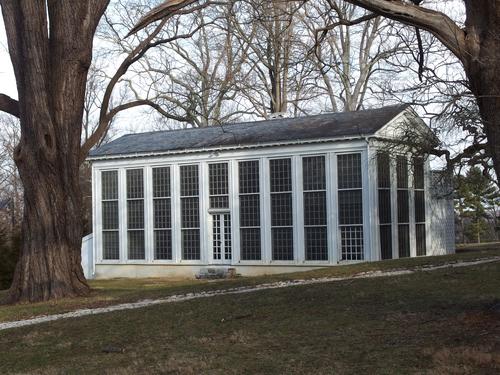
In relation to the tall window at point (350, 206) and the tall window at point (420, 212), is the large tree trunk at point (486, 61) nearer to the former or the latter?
the tall window at point (350, 206)

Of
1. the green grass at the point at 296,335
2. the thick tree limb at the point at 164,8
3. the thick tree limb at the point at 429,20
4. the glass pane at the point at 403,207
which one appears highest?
the thick tree limb at the point at 164,8

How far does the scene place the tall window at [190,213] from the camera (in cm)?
2994

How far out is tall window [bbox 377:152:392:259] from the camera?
26.3 meters

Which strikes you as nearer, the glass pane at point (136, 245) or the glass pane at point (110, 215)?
→ the glass pane at point (136, 245)

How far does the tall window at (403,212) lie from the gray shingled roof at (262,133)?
7.26ft

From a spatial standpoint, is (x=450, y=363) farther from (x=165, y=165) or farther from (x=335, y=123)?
(x=165, y=165)

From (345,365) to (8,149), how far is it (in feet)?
186

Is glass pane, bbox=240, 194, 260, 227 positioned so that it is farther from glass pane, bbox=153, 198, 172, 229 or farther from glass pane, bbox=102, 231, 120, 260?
glass pane, bbox=102, 231, 120, 260

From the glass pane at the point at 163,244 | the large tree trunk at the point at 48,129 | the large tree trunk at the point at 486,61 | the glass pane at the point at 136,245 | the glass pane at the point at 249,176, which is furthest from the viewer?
the glass pane at the point at 136,245

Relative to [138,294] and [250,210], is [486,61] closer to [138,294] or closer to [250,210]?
[138,294]

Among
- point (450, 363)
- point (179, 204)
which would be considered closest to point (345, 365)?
point (450, 363)

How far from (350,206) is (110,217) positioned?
11.0m

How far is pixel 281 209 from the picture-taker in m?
27.8

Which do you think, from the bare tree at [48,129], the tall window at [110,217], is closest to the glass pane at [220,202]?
the tall window at [110,217]
